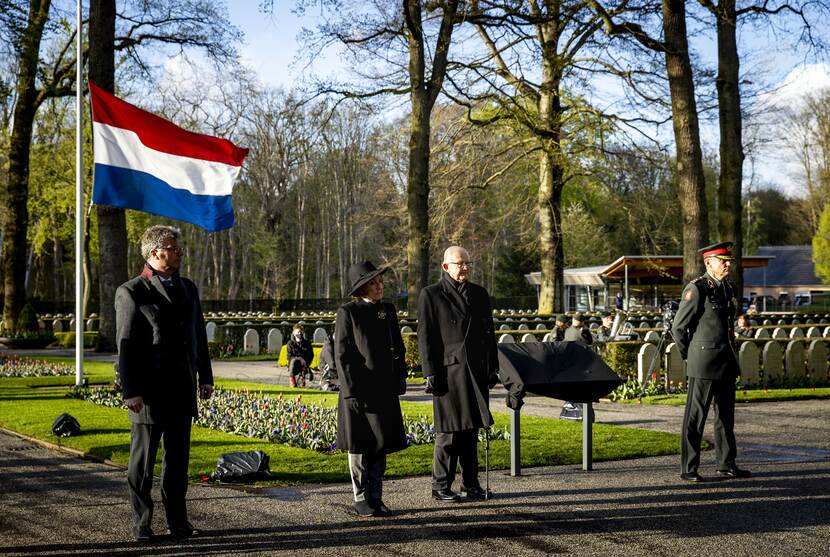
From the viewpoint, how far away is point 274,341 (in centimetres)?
2862

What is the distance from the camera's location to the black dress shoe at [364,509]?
274 inches

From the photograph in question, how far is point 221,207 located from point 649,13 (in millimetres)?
9879

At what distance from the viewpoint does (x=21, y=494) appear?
7.92 meters

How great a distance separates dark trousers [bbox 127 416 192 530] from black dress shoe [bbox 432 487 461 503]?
2.07 metres

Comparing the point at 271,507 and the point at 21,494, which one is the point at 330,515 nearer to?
the point at 271,507

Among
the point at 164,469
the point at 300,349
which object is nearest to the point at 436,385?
the point at 164,469

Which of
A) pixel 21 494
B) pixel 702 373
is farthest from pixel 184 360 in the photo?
pixel 702 373

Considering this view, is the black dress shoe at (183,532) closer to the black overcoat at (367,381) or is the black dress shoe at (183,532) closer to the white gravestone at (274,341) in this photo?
the black overcoat at (367,381)

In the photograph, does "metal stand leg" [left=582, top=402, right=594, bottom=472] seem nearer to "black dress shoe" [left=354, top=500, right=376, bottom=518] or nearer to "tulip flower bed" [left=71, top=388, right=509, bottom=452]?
"tulip flower bed" [left=71, top=388, right=509, bottom=452]

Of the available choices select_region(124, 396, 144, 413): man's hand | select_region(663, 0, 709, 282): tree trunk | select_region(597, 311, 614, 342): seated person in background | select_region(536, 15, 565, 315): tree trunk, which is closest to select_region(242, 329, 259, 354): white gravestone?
select_region(536, 15, 565, 315): tree trunk

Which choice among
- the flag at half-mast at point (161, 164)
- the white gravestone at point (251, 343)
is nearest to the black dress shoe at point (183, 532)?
the flag at half-mast at point (161, 164)

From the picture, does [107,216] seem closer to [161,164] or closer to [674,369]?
[161,164]

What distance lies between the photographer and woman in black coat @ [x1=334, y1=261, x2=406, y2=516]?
7039mm

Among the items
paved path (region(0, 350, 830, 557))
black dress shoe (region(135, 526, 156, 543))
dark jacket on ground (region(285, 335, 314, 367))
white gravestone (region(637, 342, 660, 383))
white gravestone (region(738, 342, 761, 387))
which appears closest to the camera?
paved path (region(0, 350, 830, 557))
